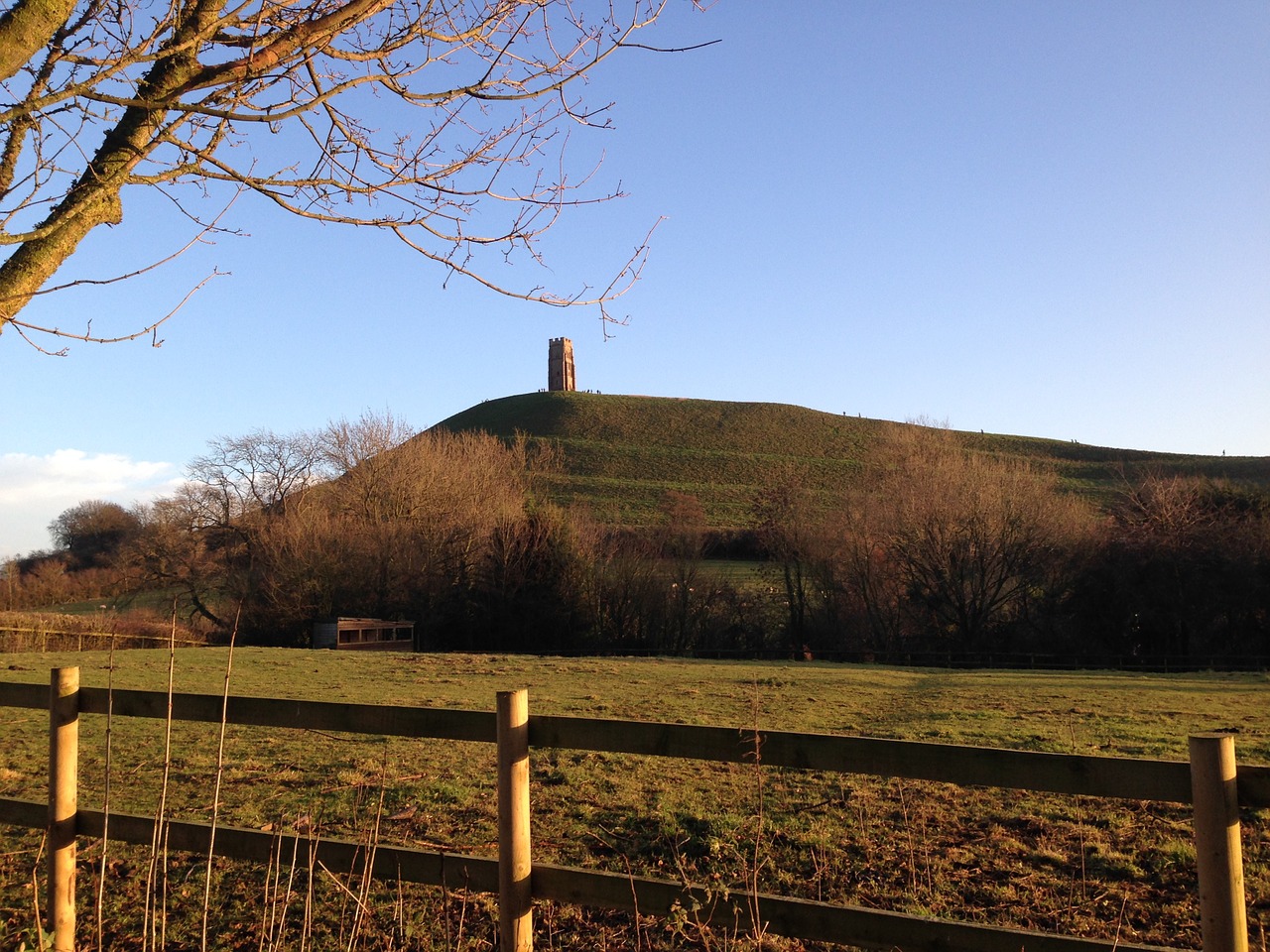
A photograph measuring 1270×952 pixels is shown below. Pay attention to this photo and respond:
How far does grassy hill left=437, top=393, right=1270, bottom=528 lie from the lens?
76.4 m

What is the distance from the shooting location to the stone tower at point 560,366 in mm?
138587

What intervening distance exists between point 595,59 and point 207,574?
1695 inches

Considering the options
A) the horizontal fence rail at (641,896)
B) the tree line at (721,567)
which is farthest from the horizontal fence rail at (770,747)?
the tree line at (721,567)

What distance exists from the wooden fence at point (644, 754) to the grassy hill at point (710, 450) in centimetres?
5864

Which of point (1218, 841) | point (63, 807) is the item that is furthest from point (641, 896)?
point (63, 807)

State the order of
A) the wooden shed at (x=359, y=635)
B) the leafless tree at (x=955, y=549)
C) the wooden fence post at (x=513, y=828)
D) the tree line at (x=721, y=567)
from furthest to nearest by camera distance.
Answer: the leafless tree at (x=955, y=549) < the tree line at (x=721, y=567) < the wooden shed at (x=359, y=635) < the wooden fence post at (x=513, y=828)

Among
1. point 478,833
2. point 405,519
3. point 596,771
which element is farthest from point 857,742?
point 405,519

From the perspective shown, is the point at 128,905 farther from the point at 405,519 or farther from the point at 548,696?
the point at 405,519

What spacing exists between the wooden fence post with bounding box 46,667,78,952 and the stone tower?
5263 inches

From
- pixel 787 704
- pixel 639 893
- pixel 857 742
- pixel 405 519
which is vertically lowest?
pixel 787 704

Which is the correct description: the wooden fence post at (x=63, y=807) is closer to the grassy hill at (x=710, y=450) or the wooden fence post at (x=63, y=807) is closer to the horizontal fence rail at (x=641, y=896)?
the horizontal fence rail at (x=641, y=896)

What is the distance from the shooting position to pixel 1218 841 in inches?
116

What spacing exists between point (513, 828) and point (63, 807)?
2.57 meters

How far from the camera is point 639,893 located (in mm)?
3621
